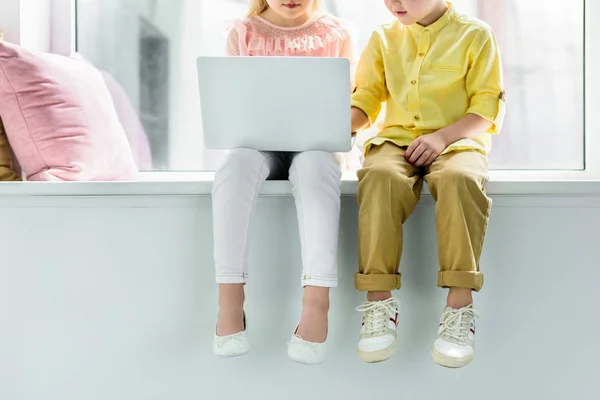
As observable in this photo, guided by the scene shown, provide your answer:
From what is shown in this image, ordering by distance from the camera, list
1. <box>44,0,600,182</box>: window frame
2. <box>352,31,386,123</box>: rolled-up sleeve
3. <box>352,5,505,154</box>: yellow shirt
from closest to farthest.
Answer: <box>352,5,505,154</box>: yellow shirt → <box>352,31,386,123</box>: rolled-up sleeve → <box>44,0,600,182</box>: window frame

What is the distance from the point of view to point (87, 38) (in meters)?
1.83

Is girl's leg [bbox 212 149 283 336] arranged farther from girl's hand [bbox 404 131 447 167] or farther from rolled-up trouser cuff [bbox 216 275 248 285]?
girl's hand [bbox 404 131 447 167]

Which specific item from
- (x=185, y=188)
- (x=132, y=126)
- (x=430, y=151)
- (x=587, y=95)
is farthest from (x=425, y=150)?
(x=132, y=126)

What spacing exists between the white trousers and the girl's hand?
154mm

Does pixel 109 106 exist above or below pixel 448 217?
above

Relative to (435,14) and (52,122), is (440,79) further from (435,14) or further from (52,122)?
(52,122)

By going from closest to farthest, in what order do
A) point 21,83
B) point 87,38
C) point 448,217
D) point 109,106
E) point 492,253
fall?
point 448,217 → point 492,253 → point 21,83 → point 109,106 → point 87,38

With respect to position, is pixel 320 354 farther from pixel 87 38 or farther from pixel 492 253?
pixel 87 38

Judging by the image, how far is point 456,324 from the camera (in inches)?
44.9

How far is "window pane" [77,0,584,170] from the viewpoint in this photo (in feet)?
5.75

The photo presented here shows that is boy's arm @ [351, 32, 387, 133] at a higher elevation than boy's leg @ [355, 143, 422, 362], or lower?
higher

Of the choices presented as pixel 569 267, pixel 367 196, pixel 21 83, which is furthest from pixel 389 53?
pixel 21 83

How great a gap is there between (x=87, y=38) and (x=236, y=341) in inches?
41.4

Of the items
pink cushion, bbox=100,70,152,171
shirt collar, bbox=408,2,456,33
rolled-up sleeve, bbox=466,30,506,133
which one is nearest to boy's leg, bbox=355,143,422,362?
rolled-up sleeve, bbox=466,30,506,133
